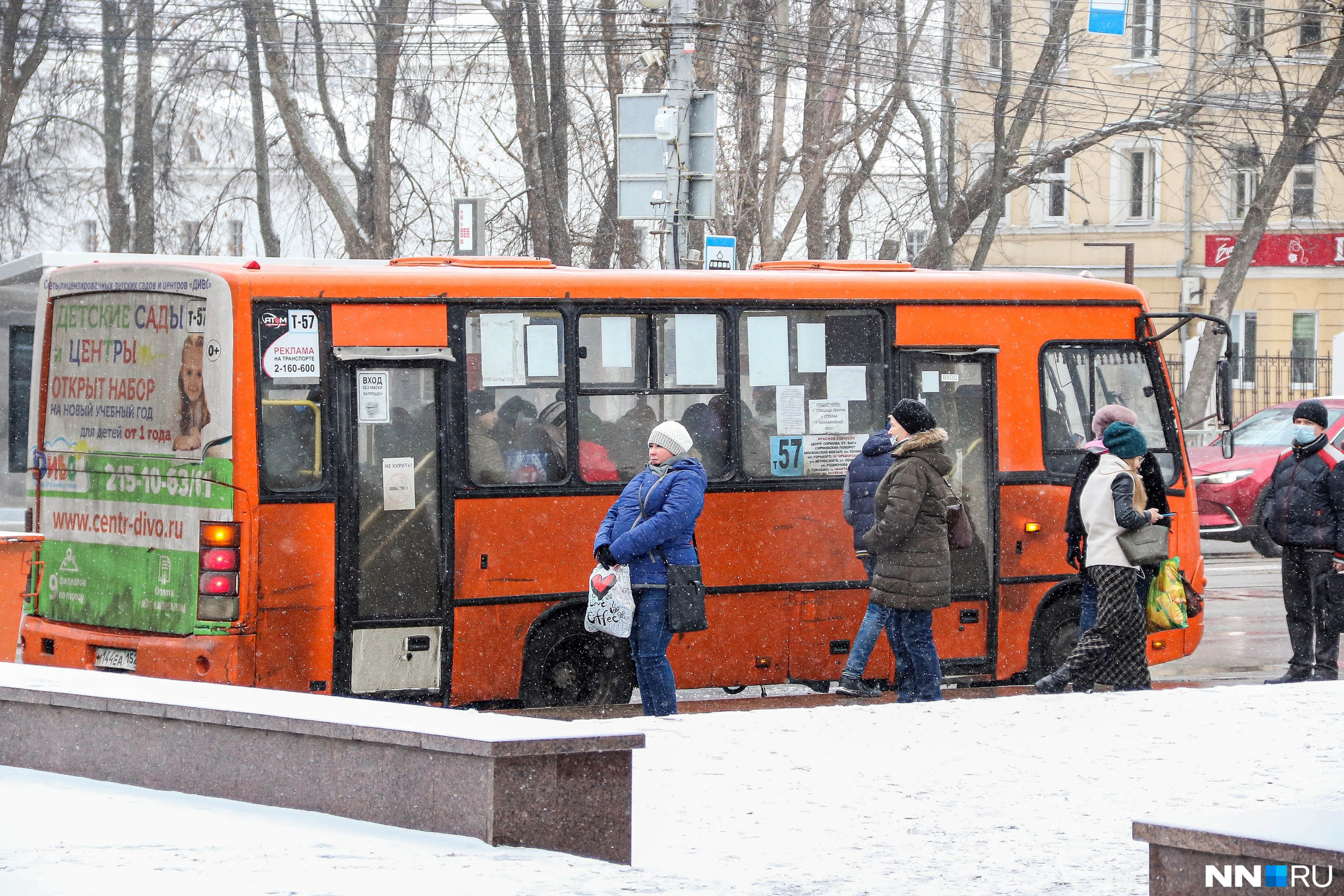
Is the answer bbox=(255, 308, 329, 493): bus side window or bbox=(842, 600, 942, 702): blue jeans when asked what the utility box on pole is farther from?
bbox=(842, 600, 942, 702): blue jeans

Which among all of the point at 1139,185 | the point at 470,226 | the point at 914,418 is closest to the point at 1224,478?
the point at 470,226

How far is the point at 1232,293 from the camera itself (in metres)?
26.1

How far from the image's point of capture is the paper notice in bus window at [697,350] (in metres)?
9.35

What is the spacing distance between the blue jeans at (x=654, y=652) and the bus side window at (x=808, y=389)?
1.41m

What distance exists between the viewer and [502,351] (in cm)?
899

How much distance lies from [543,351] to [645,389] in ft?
1.99

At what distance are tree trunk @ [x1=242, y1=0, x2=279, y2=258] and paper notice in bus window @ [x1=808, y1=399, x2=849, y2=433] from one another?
1645 cm

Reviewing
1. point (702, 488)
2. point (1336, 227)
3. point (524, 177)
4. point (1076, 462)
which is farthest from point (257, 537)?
point (1336, 227)

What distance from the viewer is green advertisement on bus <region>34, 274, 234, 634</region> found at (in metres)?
8.39

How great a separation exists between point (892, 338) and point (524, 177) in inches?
670

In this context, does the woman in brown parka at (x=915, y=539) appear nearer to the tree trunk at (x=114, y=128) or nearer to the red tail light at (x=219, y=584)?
the red tail light at (x=219, y=584)

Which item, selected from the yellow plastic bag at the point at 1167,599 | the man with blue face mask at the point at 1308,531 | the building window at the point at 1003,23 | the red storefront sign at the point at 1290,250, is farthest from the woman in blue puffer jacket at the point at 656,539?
the red storefront sign at the point at 1290,250

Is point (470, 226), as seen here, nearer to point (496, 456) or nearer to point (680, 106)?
point (680, 106)

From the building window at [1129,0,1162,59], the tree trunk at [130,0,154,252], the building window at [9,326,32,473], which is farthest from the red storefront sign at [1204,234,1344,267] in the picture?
the building window at [9,326,32,473]
